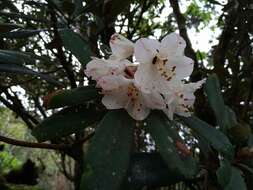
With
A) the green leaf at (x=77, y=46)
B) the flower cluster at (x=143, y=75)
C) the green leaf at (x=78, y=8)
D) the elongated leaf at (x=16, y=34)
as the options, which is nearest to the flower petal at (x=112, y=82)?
the flower cluster at (x=143, y=75)

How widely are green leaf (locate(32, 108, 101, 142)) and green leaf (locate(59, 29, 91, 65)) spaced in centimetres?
11

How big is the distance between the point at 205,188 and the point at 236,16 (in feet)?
3.22

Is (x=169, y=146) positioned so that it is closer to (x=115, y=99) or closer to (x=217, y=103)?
(x=115, y=99)

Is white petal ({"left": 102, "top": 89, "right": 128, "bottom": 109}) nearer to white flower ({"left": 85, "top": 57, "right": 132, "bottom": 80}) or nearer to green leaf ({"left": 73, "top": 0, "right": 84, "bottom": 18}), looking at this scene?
white flower ({"left": 85, "top": 57, "right": 132, "bottom": 80})

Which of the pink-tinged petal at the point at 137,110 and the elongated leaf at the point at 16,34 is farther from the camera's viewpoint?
the elongated leaf at the point at 16,34

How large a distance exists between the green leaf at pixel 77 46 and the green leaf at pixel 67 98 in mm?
97

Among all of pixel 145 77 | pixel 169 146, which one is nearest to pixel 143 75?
pixel 145 77

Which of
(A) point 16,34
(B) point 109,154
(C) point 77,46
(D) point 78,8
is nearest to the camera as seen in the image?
(B) point 109,154

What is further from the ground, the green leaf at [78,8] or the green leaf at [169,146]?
the green leaf at [78,8]

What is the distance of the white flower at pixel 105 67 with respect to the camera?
73 centimetres

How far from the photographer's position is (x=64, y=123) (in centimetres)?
75

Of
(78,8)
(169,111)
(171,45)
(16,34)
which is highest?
(78,8)

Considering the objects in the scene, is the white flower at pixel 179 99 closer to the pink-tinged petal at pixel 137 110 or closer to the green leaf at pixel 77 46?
the pink-tinged petal at pixel 137 110

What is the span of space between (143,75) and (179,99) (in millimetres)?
98
